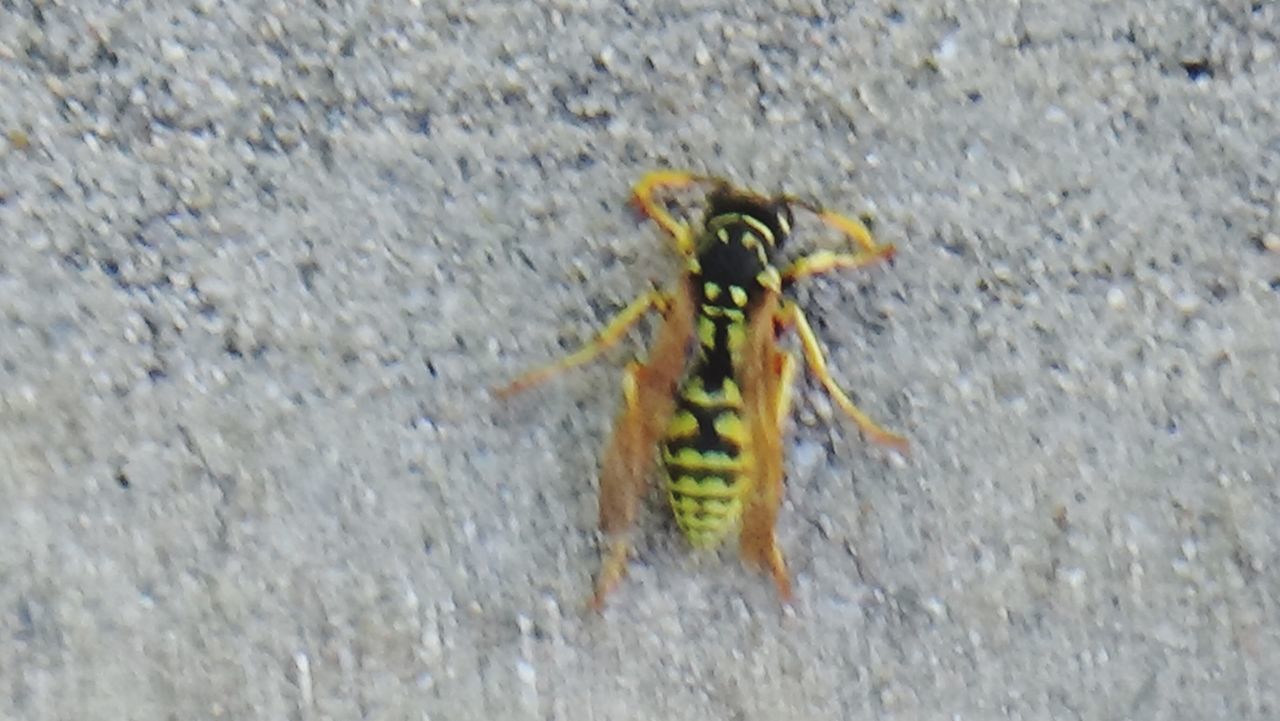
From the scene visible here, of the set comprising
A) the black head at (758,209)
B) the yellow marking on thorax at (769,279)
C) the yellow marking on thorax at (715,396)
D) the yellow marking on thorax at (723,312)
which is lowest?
the yellow marking on thorax at (715,396)

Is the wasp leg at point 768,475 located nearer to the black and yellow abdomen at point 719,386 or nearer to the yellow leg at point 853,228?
the black and yellow abdomen at point 719,386

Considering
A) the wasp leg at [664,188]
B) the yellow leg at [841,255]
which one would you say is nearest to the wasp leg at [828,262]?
the yellow leg at [841,255]

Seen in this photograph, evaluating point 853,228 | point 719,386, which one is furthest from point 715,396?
point 853,228

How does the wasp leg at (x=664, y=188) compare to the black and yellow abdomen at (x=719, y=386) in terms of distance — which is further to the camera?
the wasp leg at (x=664, y=188)

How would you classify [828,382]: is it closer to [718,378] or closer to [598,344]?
[718,378]

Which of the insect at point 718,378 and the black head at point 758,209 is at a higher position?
the black head at point 758,209
